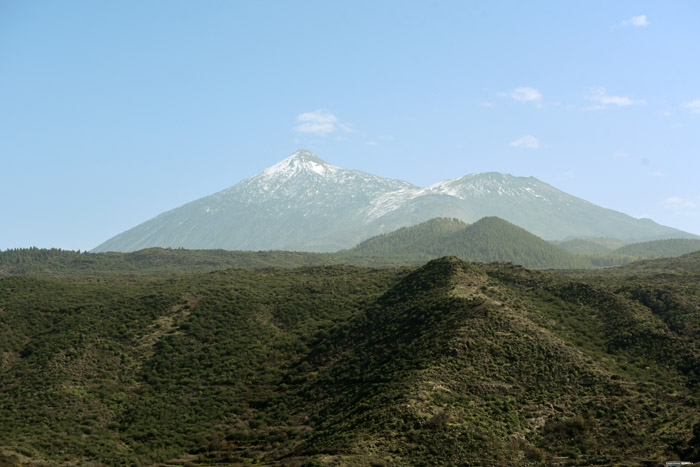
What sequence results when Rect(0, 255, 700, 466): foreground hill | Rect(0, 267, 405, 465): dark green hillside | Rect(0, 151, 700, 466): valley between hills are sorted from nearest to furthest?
Rect(0, 151, 700, 466): valley between hills, Rect(0, 255, 700, 466): foreground hill, Rect(0, 267, 405, 465): dark green hillside

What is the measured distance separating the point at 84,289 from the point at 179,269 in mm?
76134

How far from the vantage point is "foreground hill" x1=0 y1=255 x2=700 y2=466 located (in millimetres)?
56750

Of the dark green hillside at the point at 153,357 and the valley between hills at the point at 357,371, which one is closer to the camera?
the valley between hills at the point at 357,371

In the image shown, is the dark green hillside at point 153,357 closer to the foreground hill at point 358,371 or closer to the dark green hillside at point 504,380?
the foreground hill at point 358,371

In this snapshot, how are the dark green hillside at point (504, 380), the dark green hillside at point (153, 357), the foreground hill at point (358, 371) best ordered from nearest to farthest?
the dark green hillside at point (504, 380) < the foreground hill at point (358, 371) < the dark green hillside at point (153, 357)

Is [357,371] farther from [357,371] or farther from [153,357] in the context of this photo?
[153,357]

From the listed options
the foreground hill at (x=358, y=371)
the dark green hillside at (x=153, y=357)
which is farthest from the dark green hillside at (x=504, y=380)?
the dark green hillside at (x=153, y=357)

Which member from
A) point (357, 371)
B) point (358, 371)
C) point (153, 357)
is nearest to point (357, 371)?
point (357, 371)

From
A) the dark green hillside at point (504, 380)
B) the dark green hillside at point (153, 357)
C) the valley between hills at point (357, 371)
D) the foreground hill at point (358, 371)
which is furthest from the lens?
the dark green hillside at point (153, 357)

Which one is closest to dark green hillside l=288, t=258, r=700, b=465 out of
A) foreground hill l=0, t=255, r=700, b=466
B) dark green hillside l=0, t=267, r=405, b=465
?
foreground hill l=0, t=255, r=700, b=466

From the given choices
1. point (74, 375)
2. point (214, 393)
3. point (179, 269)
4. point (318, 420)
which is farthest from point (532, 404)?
point (179, 269)

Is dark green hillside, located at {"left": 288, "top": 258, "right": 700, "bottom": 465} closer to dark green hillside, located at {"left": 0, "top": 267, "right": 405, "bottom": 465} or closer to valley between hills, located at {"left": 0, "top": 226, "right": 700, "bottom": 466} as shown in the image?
valley between hills, located at {"left": 0, "top": 226, "right": 700, "bottom": 466}

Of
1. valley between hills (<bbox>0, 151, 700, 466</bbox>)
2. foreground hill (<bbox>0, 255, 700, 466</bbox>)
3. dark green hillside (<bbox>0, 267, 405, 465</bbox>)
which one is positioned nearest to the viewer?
valley between hills (<bbox>0, 151, 700, 466</bbox>)

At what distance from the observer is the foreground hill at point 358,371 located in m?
56.8
